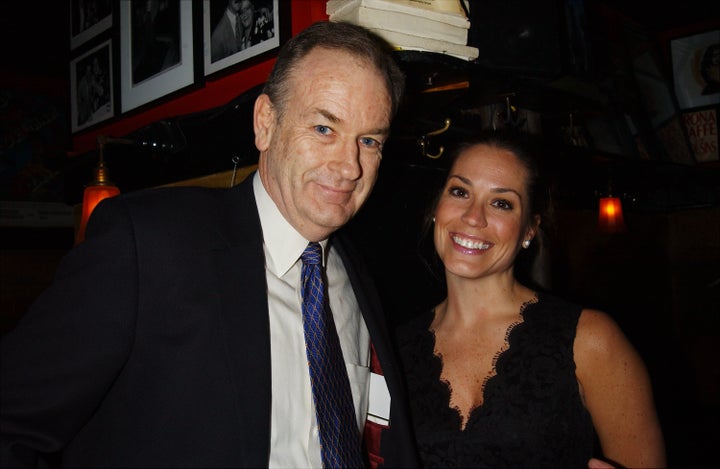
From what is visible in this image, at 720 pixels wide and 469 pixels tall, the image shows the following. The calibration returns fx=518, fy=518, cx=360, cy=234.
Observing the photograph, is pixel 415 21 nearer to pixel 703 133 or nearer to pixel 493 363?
pixel 493 363

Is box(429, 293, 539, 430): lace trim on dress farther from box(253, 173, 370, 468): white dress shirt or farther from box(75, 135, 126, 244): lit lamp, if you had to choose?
box(75, 135, 126, 244): lit lamp

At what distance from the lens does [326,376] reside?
4.18ft

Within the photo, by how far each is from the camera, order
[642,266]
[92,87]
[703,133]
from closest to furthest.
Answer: [92,87] < [703,133] < [642,266]

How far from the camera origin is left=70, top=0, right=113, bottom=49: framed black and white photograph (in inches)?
131

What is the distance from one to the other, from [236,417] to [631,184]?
6.40 metres

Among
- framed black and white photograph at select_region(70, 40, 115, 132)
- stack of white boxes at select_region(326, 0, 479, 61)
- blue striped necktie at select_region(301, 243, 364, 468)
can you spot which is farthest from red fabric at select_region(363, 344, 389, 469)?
framed black and white photograph at select_region(70, 40, 115, 132)

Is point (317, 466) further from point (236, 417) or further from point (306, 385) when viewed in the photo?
point (236, 417)

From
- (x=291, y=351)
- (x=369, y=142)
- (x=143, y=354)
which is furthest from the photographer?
(x=369, y=142)

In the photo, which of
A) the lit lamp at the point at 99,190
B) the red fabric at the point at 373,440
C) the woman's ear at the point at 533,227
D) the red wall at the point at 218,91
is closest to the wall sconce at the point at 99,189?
the lit lamp at the point at 99,190

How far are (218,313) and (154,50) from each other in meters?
2.30

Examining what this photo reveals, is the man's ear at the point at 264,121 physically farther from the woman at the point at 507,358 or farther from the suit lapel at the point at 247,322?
the woman at the point at 507,358

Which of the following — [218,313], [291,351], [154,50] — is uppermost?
[154,50]

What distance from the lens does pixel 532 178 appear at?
1898mm

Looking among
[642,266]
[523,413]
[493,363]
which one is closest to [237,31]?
[493,363]
